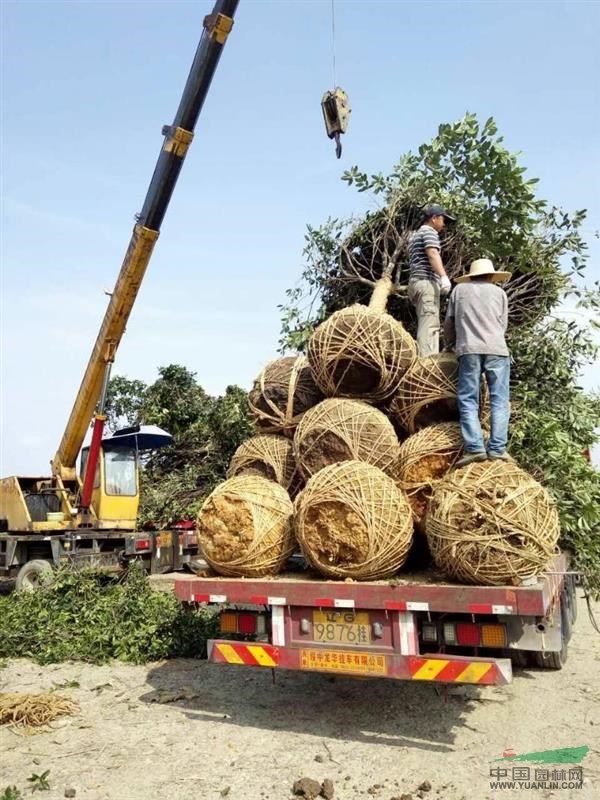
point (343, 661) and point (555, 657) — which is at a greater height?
point (343, 661)

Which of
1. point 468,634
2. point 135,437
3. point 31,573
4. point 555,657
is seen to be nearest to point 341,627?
point 468,634

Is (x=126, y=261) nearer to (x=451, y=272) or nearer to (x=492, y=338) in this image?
(x=451, y=272)

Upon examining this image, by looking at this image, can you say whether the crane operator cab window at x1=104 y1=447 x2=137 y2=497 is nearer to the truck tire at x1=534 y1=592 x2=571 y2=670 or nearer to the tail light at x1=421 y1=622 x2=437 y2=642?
the truck tire at x1=534 y1=592 x2=571 y2=670

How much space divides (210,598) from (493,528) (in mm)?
2235

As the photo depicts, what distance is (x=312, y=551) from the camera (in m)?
4.89

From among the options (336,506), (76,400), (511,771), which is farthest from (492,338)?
(76,400)

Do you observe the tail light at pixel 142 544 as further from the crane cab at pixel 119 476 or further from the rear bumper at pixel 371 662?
the rear bumper at pixel 371 662

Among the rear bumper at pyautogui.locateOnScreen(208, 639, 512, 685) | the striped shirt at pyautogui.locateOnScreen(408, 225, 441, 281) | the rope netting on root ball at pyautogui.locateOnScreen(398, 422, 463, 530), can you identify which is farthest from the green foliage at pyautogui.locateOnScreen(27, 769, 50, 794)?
the striped shirt at pyautogui.locateOnScreen(408, 225, 441, 281)

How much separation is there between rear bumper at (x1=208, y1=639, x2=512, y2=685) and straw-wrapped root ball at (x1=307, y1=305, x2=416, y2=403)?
2.29 m

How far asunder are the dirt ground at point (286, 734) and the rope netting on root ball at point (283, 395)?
2476 mm

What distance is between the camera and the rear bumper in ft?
14.3

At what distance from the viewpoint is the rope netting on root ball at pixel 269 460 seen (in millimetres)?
6180

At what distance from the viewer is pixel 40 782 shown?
13.5 feet

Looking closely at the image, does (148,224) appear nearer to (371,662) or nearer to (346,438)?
(346,438)
